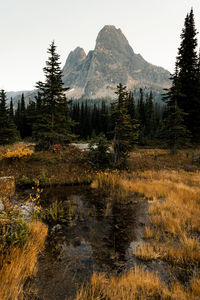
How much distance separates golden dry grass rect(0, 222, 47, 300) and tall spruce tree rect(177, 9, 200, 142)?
72.8 ft

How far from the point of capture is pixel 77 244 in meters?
4.29

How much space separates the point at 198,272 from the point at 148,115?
64.6 metres

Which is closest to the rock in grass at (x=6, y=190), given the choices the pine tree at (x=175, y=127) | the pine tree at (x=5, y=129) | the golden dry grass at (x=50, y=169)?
the golden dry grass at (x=50, y=169)

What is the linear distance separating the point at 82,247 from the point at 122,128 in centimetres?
886

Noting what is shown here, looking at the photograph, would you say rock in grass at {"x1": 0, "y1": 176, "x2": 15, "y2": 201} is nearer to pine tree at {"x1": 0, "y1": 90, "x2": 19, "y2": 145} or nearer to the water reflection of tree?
the water reflection of tree

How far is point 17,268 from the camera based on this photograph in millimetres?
2900

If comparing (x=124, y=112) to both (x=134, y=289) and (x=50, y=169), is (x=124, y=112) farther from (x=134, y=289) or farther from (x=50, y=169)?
(x=134, y=289)

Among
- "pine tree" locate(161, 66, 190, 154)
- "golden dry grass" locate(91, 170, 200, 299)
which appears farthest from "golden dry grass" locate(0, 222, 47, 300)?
"pine tree" locate(161, 66, 190, 154)

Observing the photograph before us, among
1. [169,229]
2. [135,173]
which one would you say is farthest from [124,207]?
[135,173]

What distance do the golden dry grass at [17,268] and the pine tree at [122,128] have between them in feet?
30.9

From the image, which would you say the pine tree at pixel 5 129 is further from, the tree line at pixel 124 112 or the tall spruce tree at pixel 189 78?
the tall spruce tree at pixel 189 78

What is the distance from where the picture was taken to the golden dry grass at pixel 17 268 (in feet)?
7.96

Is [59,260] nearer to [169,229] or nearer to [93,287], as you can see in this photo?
[93,287]

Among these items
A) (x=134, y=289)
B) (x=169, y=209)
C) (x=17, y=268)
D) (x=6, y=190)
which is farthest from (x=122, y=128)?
(x=17, y=268)
